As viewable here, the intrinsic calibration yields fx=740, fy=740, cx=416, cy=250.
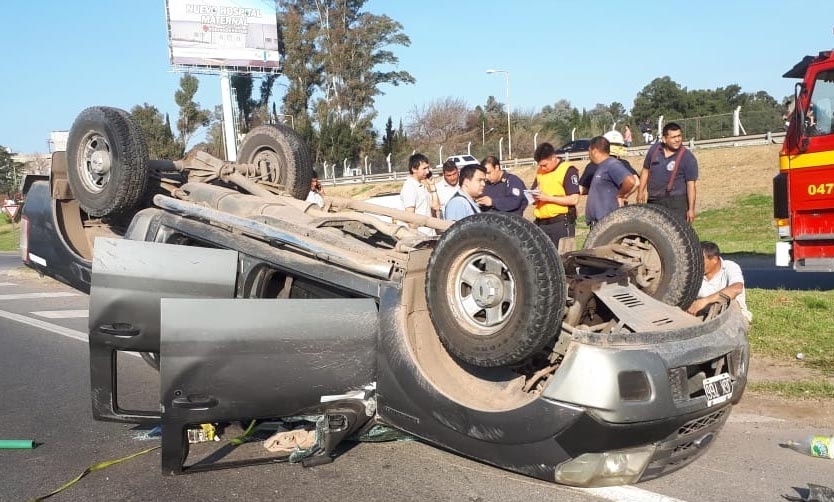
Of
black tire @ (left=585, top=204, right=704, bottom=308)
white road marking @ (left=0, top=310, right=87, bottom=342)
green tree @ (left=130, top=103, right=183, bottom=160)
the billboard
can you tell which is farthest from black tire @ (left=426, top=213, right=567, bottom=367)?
green tree @ (left=130, top=103, right=183, bottom=160)

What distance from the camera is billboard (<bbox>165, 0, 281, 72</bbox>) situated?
3684cm

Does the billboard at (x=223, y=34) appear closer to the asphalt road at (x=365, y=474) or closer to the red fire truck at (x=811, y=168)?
the red fire truck at (x=811, y=168)

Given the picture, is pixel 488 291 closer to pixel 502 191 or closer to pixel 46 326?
pixel 502 191

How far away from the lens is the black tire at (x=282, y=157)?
6266mm

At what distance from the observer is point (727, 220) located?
1877 cm

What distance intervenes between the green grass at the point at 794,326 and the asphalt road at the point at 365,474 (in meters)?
1.65

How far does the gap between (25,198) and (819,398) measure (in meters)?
6.28

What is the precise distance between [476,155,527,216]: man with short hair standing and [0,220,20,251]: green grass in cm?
2102

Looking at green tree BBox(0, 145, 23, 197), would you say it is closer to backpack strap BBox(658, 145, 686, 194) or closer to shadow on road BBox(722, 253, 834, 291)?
shadow on road BBox(722, 253, 834, 291)

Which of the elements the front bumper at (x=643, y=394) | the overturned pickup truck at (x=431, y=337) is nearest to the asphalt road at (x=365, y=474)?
the overturned pickup truck at (x=431, y=337)

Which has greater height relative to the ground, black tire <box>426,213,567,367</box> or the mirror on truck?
the mirror on truck

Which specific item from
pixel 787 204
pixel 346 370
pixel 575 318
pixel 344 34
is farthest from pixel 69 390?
pixel 344 34

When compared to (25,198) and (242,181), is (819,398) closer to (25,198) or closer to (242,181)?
(242,181)

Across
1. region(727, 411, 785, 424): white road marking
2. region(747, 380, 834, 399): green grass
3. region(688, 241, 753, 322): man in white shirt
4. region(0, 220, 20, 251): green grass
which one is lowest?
region(727, 411, 785, 424): white road marking
